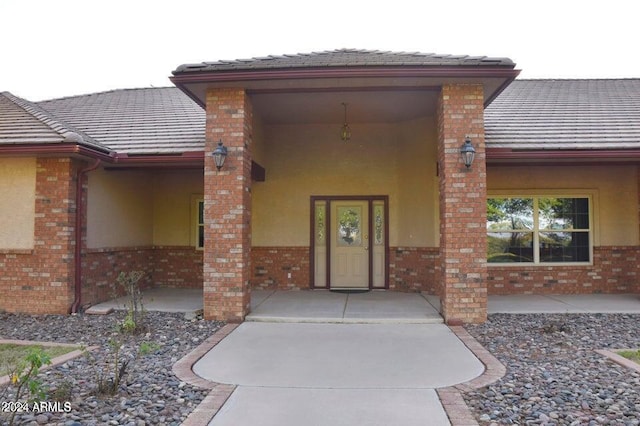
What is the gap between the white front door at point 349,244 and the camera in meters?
9.90

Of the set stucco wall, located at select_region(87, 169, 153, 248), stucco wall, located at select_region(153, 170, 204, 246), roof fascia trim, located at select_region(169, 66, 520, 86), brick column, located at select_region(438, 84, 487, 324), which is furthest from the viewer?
stucco wall, located at select_region(153, 170, 204, 246)

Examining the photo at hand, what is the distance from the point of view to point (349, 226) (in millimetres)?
10047

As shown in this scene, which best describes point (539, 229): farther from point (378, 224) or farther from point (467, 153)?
point (467, 153)

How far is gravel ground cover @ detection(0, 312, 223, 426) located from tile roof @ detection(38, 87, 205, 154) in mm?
3348

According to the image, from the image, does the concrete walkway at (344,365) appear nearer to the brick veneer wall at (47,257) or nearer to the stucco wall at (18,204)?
the brick veneer wall at (47,257)

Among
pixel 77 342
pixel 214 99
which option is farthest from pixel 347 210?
pixel 77 342

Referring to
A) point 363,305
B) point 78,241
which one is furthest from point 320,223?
point 78,241

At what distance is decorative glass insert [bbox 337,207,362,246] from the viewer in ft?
32.9

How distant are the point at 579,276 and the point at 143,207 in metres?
10.1

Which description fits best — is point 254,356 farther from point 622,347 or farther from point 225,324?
point 622,347

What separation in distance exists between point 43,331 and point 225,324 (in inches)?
110

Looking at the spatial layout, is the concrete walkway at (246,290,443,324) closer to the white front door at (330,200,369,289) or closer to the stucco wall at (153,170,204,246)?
the white front door at (330,200,369,289)

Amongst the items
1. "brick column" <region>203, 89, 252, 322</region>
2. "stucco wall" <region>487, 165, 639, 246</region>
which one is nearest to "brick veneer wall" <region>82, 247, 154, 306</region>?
"brick column" <region>203, 89, 252, 322</region>

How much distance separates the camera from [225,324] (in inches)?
261
